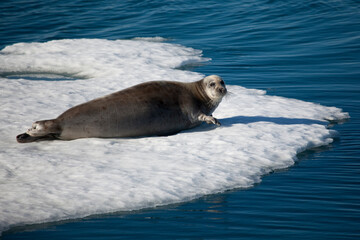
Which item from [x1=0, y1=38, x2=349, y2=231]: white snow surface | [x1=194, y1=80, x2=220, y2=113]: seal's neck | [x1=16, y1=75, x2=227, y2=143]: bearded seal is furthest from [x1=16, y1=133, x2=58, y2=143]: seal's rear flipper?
[x1=194, y1=80, x2=220, y2=113]: seal's neck

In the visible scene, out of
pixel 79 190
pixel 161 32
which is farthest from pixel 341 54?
pixel 79 190

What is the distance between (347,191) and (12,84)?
6523mm

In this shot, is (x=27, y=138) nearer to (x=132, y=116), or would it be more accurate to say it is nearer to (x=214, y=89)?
(x=132, y=116)

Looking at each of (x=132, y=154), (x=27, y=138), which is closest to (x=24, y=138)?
(x=27, y=138)

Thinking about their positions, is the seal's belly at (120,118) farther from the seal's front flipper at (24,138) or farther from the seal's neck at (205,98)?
the seal's neck at (205,98)

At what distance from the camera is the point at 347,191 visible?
5375mm

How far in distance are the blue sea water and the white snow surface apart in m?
0.21

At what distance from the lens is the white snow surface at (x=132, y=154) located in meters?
5.06

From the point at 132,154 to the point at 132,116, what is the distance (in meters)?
0.76

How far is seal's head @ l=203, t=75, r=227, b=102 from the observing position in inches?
→ 290

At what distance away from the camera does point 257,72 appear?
36.0 ft

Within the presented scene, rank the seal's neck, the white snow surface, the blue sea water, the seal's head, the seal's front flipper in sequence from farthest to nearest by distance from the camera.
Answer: the seal's neck < the seal's head < the seal's front flipper < the white snow surface < the blue sea water

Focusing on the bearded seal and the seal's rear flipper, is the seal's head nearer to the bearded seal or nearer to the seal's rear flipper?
the bearded seal

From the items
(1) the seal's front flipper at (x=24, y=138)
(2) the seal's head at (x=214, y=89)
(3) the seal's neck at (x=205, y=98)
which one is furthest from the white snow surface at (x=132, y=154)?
(2) the seal's head at (x=214, y=89)
